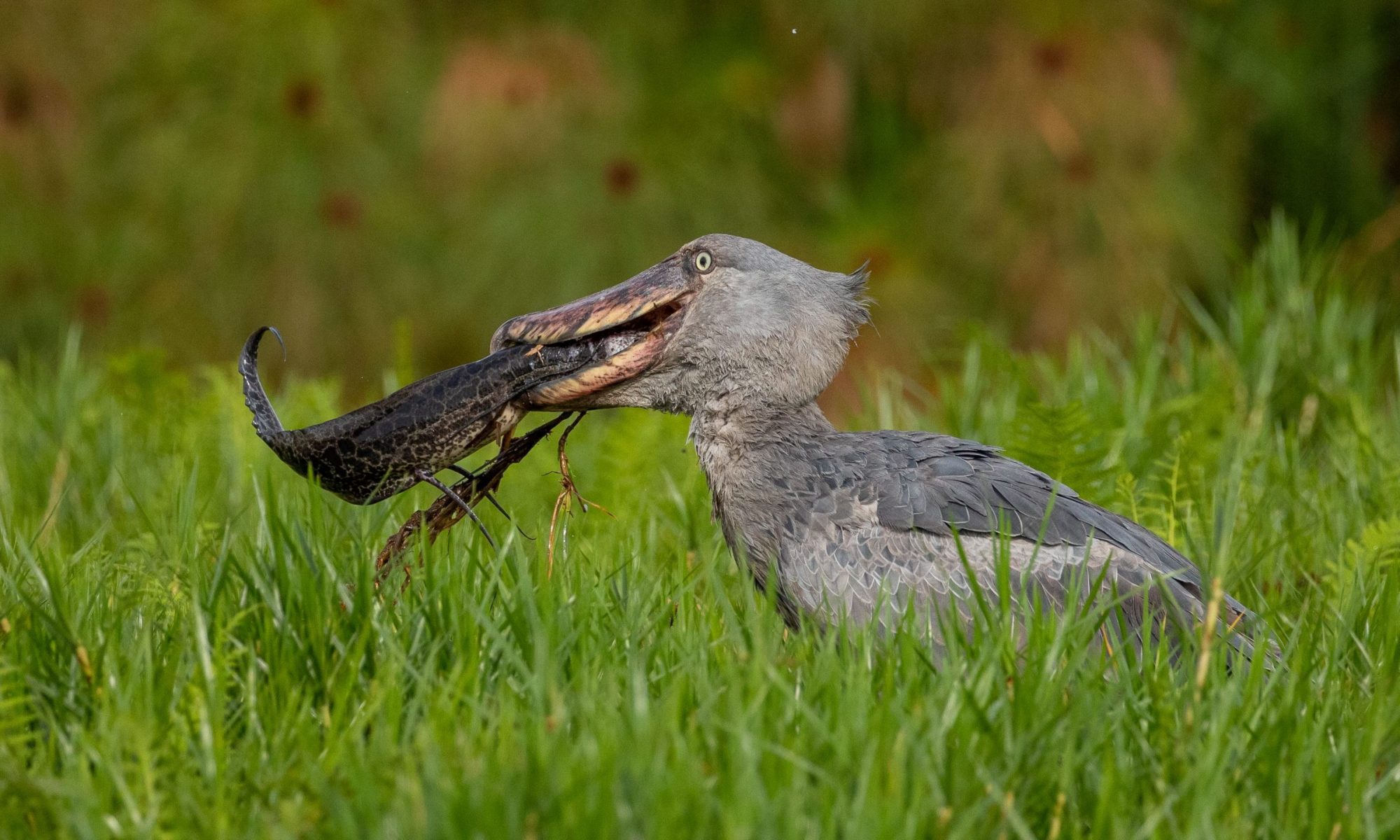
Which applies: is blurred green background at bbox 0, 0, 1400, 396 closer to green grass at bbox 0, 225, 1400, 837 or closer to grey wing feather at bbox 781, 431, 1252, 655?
green grass at bbox 0, 225, 1400, 837

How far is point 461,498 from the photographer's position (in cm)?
272

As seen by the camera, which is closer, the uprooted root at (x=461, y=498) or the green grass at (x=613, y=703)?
the green grass at (x=613, y=703)

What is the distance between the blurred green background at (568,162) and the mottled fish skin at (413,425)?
9.49 ft

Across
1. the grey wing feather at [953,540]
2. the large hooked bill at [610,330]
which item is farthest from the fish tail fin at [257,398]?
the grey wing feather at [953,540]

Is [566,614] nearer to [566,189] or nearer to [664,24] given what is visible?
[566,189]

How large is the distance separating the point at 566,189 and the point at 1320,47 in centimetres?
301

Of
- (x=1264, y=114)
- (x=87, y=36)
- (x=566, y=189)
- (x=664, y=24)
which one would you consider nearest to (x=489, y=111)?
(x=566, y=189)

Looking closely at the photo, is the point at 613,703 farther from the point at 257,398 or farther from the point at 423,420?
the point at 257,398

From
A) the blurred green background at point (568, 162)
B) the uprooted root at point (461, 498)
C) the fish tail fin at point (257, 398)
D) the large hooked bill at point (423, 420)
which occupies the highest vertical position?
the blurred green background at point (568, 162)

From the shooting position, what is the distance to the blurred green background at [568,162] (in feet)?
18.3

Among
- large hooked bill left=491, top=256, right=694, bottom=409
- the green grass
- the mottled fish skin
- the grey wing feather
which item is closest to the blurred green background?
the green grass

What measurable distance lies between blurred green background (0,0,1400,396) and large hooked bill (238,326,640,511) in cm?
288

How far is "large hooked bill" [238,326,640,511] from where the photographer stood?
2.62 m

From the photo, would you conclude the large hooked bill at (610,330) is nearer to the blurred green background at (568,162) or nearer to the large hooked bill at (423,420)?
the large hooked bill at (423,420)
